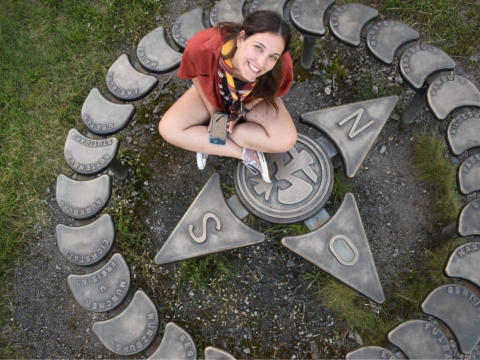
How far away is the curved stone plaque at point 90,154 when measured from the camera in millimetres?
2547

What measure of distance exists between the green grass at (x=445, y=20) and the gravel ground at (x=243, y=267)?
226 millimetres

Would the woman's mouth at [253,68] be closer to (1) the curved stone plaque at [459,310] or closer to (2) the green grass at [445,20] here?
(1) the curved stone plaque at [459,310]

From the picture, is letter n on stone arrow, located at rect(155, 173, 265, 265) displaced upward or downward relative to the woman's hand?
downward

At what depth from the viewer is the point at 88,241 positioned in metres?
2.47

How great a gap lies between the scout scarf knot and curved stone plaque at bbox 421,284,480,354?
5.34 ft

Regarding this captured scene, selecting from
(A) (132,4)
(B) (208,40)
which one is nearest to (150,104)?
(A) (132,4)

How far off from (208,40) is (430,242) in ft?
6.98

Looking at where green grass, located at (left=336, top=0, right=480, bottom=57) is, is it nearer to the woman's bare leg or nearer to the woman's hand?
the woman's bare leg

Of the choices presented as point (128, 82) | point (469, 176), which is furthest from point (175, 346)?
point (469, 176)

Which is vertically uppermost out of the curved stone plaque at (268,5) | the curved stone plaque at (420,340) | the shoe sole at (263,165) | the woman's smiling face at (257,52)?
the woman's smiling face at (257,52)

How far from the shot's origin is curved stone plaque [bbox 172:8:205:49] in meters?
2.78

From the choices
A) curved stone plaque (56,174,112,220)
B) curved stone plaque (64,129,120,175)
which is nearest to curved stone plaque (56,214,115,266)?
curved stone plaque (56,174,112,220)

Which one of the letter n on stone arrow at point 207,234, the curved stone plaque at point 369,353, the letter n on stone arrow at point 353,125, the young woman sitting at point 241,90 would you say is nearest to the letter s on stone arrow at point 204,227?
the letter n on stone arrow at point 207,234

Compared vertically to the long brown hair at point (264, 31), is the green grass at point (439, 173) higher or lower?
lower
